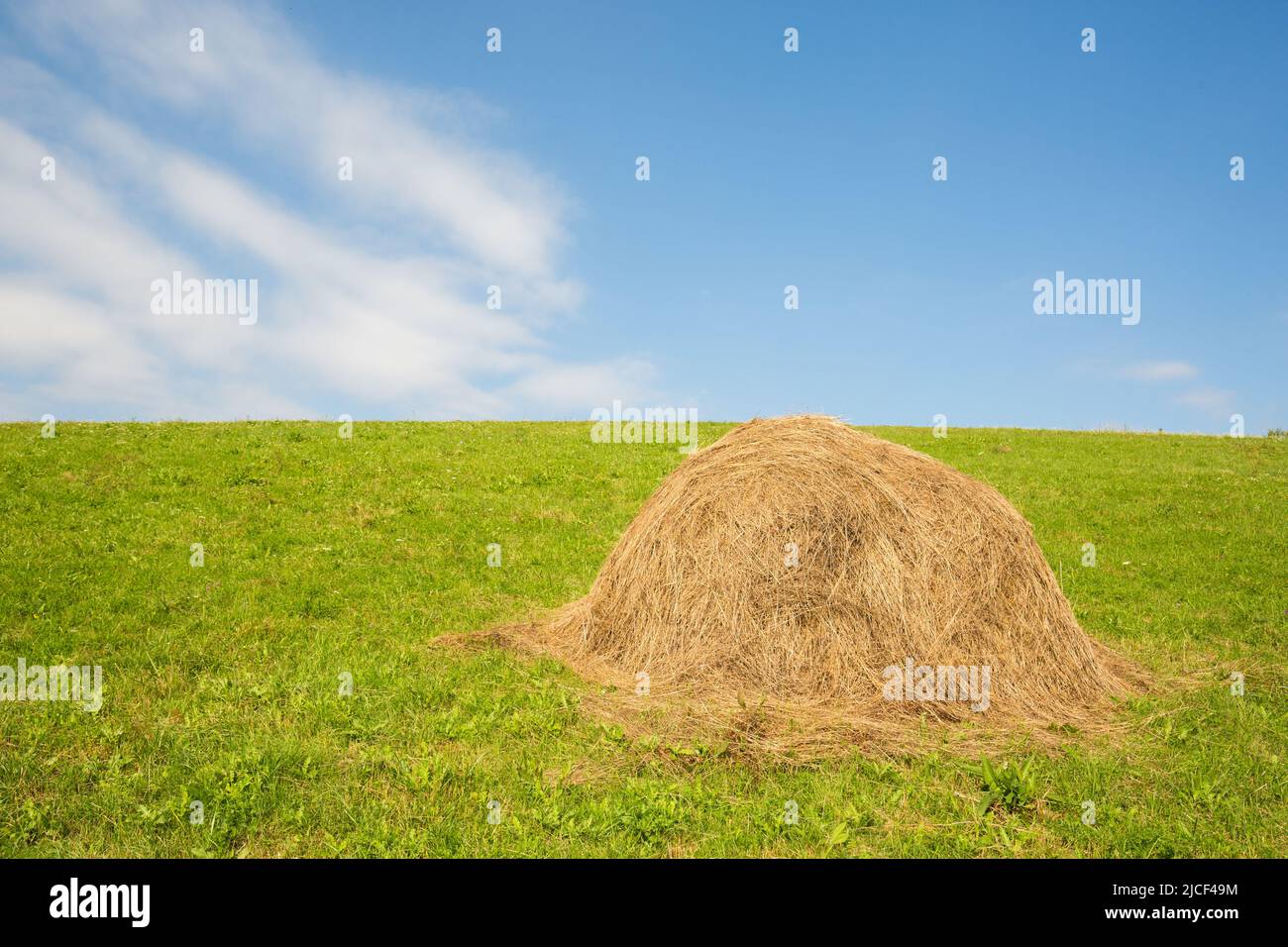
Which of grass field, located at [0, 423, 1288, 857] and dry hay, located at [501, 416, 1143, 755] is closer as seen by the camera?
grass field, located at [0, 423, 1288, 857]

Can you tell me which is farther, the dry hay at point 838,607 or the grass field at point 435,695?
the dry hay at point 838,607

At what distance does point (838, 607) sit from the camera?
8875 mm

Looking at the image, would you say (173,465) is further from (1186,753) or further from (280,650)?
(1186,753)

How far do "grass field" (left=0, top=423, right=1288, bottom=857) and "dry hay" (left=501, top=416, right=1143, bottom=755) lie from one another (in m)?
0.74

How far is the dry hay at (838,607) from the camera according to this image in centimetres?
845

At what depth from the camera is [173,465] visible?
63.3 feet

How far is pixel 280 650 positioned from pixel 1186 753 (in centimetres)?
1114

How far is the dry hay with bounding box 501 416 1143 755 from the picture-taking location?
8.45 m

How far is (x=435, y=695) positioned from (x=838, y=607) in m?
4.94

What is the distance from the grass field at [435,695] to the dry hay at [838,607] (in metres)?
0.74

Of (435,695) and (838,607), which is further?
(838,607)
